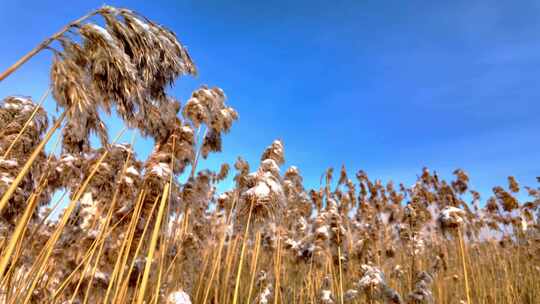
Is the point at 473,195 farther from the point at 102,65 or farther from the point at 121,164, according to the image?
the point at 102,65

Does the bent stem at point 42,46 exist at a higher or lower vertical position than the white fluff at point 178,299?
higher

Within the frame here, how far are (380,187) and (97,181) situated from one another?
805cm

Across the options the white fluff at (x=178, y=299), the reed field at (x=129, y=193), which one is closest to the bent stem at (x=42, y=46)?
the reed field at (x=129, y=193)

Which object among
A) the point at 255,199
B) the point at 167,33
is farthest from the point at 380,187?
the point at 167,33

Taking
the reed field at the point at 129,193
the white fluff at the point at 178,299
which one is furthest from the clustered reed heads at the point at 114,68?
the white fluff at the point at 178,299

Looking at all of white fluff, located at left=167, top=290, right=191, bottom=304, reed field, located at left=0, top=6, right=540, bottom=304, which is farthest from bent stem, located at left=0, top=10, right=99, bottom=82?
white fluff, located at left=167, top=290, right=191, bottom=304

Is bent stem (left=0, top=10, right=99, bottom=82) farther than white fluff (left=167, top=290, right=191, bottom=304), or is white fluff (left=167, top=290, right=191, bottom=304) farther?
white fluff (left=167, top=290, right=191, bottom=304)

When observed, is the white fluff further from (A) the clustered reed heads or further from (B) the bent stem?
(B) the bent stem

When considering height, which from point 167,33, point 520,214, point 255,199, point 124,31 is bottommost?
point 255,199

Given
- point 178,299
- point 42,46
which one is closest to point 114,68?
point 42,46

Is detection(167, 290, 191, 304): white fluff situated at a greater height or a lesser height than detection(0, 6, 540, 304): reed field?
lesser

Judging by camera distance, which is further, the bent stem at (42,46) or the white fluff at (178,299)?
the white fluff at (178,299)

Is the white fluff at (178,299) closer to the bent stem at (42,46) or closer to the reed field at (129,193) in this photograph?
the reed field at (129,193)

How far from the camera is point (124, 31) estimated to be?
1.68m
